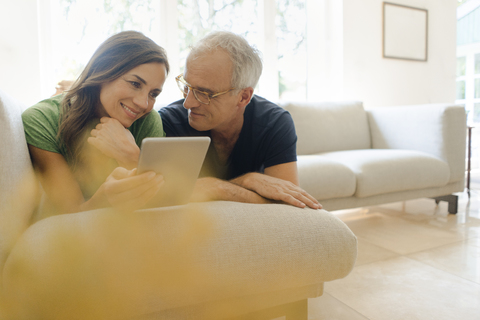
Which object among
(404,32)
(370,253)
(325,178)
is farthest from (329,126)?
Result: (404,32)

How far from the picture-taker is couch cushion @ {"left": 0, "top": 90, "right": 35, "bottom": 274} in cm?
73

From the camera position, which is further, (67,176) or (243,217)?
(67,176)

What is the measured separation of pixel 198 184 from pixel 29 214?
48cm

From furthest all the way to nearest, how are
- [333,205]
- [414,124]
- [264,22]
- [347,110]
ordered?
[264,22]
[347,110]
[414,124]
[333,205]

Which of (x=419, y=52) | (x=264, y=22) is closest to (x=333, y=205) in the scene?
(x=264, y=22)

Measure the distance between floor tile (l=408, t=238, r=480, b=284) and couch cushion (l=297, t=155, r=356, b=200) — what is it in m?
0.55

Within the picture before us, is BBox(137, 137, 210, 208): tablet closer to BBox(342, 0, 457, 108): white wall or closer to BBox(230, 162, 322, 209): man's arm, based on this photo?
BBox(230, 162, 322, 209): man's arm

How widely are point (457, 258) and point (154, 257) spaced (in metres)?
1.69

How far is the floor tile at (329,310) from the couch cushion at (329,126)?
1568mm

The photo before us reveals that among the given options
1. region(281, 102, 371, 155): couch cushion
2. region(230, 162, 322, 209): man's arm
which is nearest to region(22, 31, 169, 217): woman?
region(230, 162, 322, 209): man's arm

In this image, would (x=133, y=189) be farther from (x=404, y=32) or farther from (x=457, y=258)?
(x=404, y=32)

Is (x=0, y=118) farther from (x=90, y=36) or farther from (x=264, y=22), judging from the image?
(x=264, y=22)

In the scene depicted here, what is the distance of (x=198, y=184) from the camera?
113cm

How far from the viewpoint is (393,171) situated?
2322 millimetres
